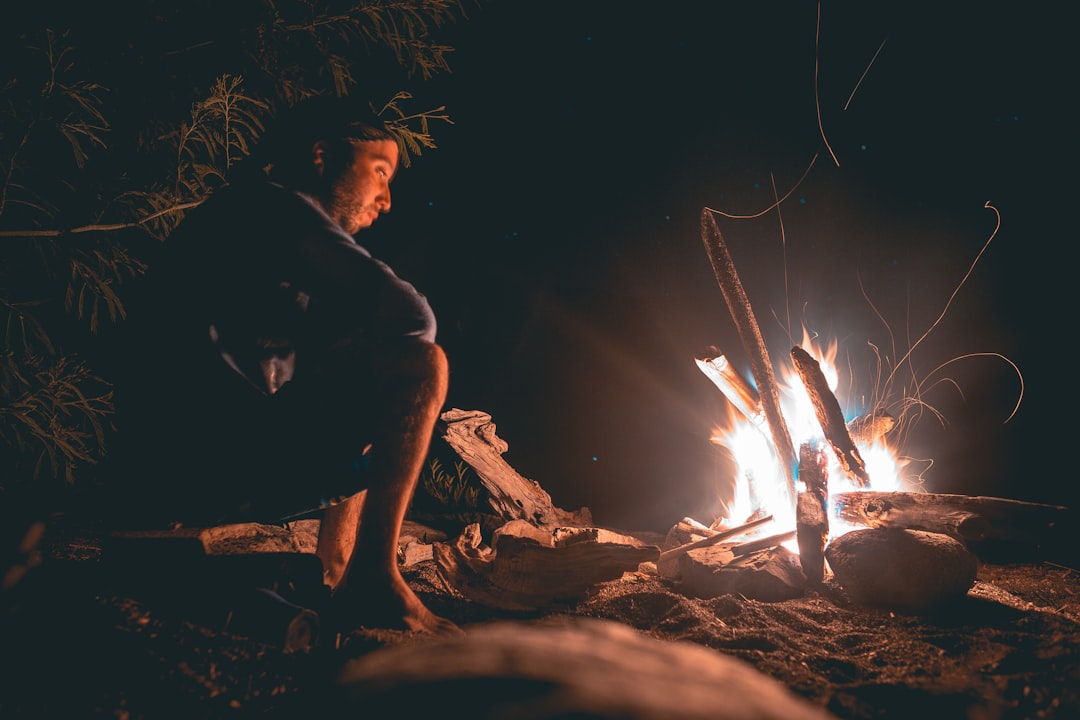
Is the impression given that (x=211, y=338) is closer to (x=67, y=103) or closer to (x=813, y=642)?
(x=813, y=642)

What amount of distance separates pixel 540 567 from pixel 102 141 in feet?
11.5

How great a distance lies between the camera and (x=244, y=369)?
5.49 ft

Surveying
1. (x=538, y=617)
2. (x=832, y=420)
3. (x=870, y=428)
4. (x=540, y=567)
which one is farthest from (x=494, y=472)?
(x=870, y=428)

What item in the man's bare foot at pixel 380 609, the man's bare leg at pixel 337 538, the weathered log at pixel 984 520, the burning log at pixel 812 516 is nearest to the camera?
the man's bare foot at pixel 380 609

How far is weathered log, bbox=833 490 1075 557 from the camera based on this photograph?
2.32m

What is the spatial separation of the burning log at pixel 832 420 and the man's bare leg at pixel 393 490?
226cm

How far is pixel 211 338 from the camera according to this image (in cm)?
157

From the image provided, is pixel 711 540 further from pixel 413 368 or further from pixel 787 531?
pixel 413 368

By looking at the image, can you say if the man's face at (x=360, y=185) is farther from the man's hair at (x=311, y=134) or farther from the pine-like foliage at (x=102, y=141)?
the pine-like foliage at (x=102, y=141)

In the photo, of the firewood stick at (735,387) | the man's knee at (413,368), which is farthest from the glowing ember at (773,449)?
the man's knee at (413,368)

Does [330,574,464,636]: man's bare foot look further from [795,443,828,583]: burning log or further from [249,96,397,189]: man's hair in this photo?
[795,443,828,583]: burning log

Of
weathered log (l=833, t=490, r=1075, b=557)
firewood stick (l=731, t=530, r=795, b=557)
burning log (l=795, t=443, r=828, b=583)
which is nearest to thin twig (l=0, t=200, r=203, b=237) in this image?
firewood stick (l=731, t=530, r=795, b=557)

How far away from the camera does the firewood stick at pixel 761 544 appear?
2.66 m

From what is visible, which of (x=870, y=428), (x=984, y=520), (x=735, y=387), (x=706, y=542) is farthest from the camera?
(x=735, y=387)
